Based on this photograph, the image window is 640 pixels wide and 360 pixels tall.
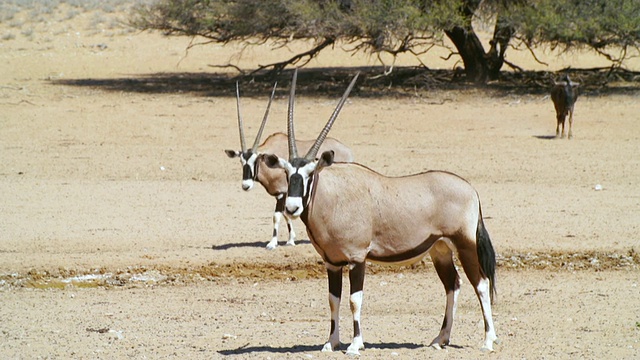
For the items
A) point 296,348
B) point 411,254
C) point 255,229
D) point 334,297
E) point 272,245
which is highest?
point 411,254

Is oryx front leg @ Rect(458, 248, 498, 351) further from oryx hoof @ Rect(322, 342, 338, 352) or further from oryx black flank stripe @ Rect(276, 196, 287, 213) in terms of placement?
oryx black flank stripe @ Rect(276, 196, 287, 213)

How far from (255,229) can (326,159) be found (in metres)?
6.29

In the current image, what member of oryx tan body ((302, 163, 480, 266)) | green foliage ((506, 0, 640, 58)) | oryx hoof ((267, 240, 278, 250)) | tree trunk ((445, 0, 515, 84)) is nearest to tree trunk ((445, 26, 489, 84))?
tree trunk ((445, 0, 515, 84))

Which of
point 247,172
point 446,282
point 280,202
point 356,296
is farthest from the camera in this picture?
point 280,202

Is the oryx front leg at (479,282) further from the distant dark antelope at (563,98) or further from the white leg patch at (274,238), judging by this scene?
the distant dark antelope at (563,98)

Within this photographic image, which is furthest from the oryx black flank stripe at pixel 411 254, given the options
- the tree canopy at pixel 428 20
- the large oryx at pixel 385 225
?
the tree canopy at pixel 428 20

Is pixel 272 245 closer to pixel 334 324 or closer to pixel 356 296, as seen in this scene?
pixel 334 324

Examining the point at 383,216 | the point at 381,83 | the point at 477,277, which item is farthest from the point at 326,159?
the point at 381,83

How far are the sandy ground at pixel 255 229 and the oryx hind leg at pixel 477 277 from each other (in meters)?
0.15

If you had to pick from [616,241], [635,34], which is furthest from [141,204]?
[635,34]

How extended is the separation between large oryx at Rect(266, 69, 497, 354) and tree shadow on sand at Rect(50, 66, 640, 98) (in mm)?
18369

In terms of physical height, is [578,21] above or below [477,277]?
above

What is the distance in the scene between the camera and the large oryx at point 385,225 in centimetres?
773

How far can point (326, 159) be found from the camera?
747cm
